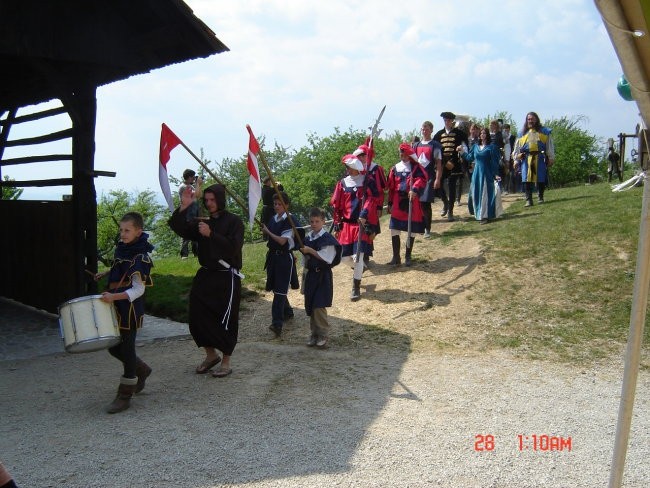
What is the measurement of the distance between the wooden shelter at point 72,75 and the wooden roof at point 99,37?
1cm

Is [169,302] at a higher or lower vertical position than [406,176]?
lower

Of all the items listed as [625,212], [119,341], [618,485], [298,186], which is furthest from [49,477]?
[298,186]

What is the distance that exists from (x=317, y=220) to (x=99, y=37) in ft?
11.0

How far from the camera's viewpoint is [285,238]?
26.1 ft

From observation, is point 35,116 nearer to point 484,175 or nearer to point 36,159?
point 36,159

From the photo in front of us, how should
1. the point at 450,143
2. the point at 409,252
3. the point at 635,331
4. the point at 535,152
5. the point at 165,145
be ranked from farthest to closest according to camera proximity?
the point at 535,152
the point at 450,143
the point at 409,252
the point at 165,145
the point at 635,331

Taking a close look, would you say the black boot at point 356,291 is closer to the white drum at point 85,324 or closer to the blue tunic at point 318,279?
the blue tunic at point 318,279

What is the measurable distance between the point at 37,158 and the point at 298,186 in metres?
22.9

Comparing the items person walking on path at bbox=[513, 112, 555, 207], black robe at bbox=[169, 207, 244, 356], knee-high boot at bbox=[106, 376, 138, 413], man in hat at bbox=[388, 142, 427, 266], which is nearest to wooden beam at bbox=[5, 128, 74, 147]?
black robe at bbox=[169, 207, 244, 356]

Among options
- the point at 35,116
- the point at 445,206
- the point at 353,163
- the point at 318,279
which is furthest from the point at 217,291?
the point at 445,206

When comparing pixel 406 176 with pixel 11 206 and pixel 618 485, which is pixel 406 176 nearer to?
pixel 11 206

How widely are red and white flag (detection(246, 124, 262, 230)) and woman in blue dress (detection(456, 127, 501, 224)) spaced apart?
7230 millimetres

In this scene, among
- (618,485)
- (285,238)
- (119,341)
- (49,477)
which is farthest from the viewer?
(285,238)

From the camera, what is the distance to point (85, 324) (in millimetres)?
5082
